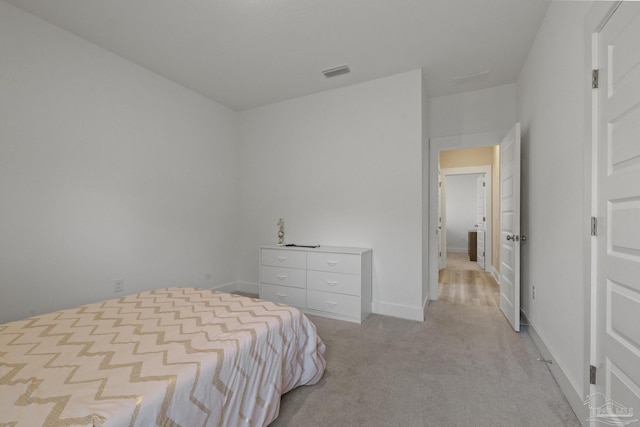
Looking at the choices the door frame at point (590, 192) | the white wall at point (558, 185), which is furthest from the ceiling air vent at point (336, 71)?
the door frame at point (590, 192)

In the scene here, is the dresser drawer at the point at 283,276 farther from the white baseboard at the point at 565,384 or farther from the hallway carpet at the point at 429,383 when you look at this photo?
the white baseboard at the point at 565,384

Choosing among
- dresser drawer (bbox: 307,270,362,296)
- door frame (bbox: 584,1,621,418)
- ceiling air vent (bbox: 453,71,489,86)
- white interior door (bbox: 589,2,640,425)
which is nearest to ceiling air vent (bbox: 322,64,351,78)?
ceiling air vent (bbox: 453,71,489,86)

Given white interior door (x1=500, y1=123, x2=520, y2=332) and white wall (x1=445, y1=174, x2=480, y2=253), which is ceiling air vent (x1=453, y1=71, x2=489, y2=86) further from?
white wall (x1=445, y1=174, x2=480, y2=253)

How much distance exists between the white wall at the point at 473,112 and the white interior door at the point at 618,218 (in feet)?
7.41

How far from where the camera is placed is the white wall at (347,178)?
3092 millimetres

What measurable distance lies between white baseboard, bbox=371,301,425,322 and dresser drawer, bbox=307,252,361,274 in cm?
61

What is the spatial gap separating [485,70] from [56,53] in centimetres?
418

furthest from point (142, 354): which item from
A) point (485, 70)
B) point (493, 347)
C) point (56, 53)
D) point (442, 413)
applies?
point (485, 70)

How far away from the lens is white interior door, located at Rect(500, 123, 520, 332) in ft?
8.70

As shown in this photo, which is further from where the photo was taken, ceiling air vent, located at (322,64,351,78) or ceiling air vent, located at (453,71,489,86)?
ceiling air vent, located at (453,71,489,86)

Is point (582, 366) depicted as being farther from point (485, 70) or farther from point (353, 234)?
point (485, 70)

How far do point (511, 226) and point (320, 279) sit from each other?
2094 millimetres

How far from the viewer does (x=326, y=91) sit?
3.61 meters

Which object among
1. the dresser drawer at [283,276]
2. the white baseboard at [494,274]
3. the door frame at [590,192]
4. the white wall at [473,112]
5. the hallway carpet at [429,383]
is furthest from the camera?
the white baseboard at [494,274]
